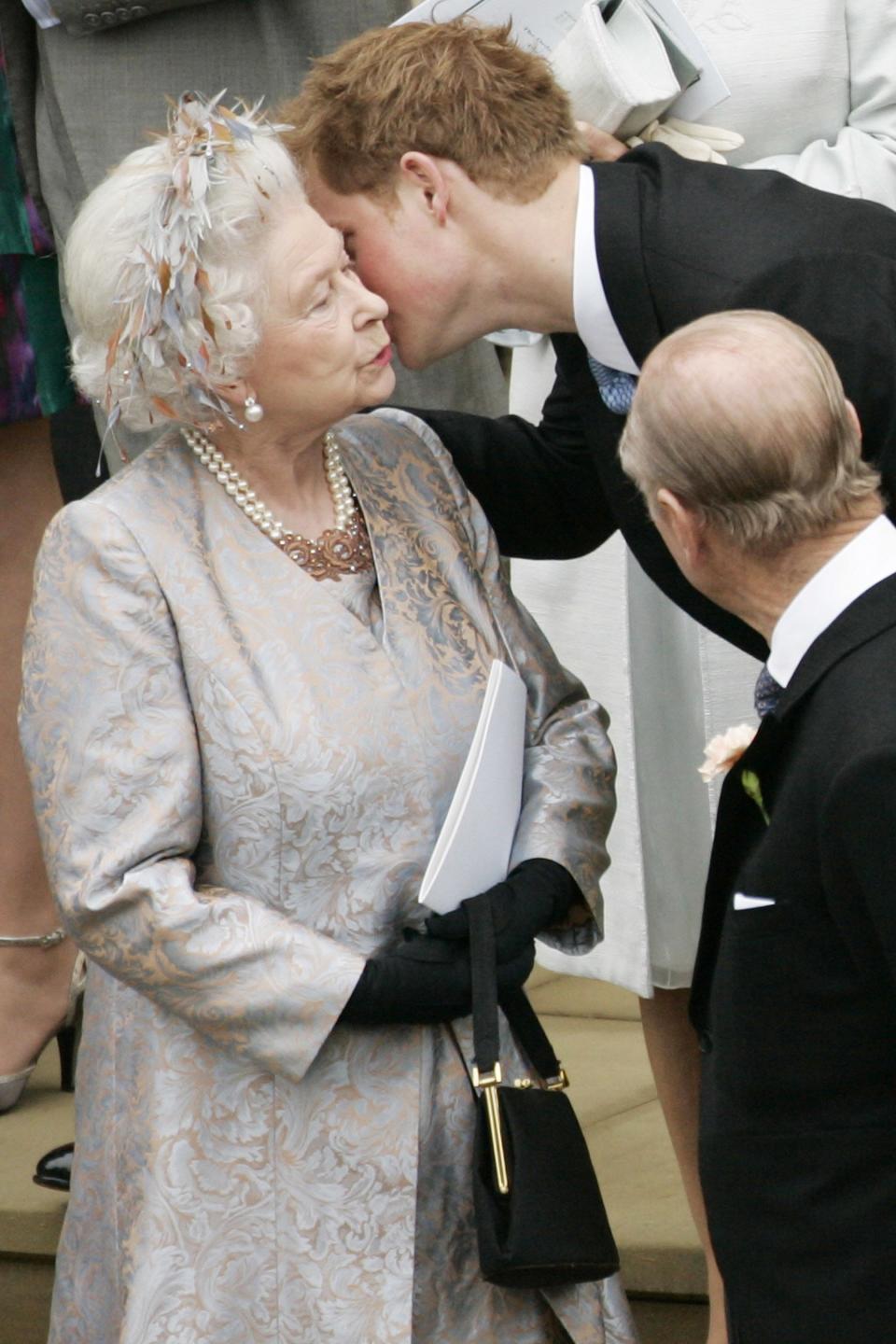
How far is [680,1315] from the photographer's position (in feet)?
9.04

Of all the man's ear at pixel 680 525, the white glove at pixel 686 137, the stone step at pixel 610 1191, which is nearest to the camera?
the man's ear at pixel 680 525

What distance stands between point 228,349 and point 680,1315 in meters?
1.54

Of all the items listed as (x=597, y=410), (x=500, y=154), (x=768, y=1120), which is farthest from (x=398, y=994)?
(x=500, y=154)

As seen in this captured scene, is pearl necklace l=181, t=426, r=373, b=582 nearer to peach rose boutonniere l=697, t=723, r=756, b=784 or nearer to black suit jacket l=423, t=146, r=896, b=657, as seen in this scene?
black suit jacket l=423, t=146, r=896, b=657

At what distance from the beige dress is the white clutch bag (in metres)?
0.66

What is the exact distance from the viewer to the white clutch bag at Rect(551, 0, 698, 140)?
232cm

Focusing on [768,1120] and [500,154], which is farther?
[500,154]

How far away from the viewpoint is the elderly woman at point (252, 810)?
6.48ft

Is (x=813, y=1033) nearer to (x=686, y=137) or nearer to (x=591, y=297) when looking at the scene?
(x=591, y=297)

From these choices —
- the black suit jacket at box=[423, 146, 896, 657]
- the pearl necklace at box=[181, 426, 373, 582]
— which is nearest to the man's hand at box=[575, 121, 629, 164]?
the black suit jacket at box=[423, 146, 896, 657]

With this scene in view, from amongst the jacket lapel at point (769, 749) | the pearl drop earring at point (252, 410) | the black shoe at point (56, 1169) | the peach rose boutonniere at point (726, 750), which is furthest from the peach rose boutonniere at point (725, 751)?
the black shoe at point (56, 1169)

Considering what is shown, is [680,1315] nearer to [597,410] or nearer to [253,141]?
[597,410]

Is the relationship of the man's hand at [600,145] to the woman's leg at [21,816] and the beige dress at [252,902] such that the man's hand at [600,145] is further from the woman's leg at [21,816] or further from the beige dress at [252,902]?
the woman's leg at [21,816]

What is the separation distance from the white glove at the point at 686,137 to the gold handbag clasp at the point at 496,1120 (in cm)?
118
